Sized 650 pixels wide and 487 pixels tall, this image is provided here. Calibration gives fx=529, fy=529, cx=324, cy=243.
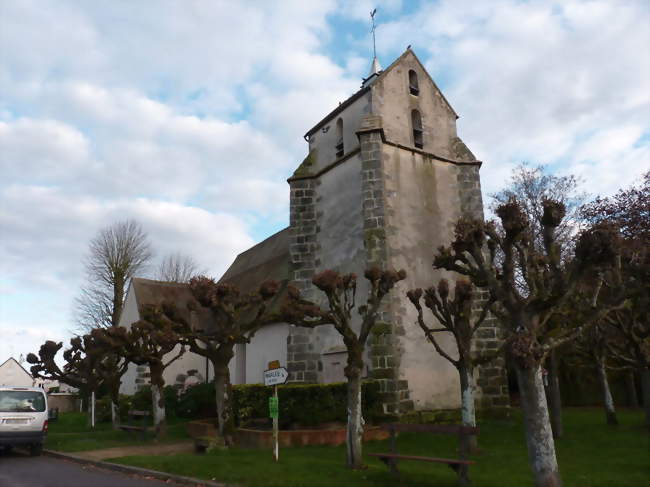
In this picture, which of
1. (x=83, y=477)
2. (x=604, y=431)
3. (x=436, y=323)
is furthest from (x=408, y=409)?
(x=83, y=477)

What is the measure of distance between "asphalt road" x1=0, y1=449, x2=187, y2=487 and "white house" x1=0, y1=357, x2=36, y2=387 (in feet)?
185

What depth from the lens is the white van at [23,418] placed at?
12.9m

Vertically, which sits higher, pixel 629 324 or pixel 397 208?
pixel 397 208

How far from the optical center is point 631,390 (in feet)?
75.3

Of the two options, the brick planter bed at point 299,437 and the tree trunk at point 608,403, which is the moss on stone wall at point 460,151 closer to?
the tree trunk at point 608,403

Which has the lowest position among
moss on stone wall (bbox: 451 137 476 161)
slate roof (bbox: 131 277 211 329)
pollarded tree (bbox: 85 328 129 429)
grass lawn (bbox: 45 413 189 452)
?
grass lawn (bbox: 45 413 189 452)

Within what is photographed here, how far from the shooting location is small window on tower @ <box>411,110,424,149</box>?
1945 cm

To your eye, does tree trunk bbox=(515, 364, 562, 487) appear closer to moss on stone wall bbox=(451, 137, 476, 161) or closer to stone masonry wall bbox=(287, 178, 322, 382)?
stone masonry wall bbox=(287, 178, 322, 382)

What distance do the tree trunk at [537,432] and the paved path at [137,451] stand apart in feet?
28.6

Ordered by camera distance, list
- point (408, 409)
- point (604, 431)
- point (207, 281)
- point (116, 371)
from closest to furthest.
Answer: point (207, 281) → point (604, 431) → point (408, 409) → point (116, 371)

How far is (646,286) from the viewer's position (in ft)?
31.8

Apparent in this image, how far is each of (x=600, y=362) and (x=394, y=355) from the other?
639 centimetres

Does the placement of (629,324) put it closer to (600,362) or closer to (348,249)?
(600,362)

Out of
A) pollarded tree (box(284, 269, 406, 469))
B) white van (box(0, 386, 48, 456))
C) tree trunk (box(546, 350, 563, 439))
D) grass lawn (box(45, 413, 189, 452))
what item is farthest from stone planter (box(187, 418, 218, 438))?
tree trunk (box(546, 350, 563, 439))
